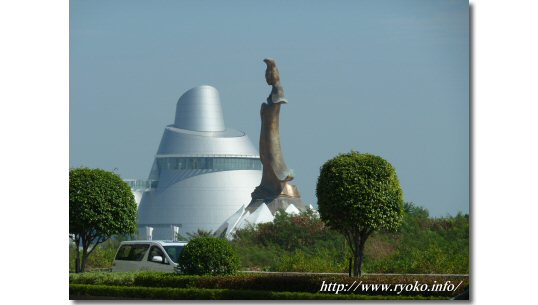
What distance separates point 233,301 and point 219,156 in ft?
87.9

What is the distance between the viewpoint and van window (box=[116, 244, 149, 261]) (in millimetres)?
19188

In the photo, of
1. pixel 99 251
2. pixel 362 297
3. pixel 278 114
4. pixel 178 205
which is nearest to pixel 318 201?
pixel 362 297

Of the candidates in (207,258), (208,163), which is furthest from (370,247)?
(208,163)

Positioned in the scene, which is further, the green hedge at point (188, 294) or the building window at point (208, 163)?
the building window at point (208, 163)

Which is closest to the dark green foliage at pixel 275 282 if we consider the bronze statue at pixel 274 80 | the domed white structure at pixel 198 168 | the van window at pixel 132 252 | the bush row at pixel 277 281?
the bush row at pixel 277 281

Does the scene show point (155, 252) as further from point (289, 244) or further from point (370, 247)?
point (289, 244)

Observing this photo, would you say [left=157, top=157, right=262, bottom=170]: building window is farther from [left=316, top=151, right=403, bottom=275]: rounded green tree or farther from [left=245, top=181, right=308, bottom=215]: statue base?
[left=316, top=151, right=403, bottom=275]: rounded green tree

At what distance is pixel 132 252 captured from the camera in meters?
19.4

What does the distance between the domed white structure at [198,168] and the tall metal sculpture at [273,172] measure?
24.1ft

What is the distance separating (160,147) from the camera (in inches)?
1713

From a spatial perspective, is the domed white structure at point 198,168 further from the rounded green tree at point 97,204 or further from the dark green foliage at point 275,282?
the dark green foliage at point 275,282

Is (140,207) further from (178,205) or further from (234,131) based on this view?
(234,131)

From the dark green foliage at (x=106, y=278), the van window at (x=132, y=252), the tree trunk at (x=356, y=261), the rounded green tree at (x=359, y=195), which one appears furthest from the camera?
the van window at (x=132, y=252)

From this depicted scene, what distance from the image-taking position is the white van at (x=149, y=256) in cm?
1873
